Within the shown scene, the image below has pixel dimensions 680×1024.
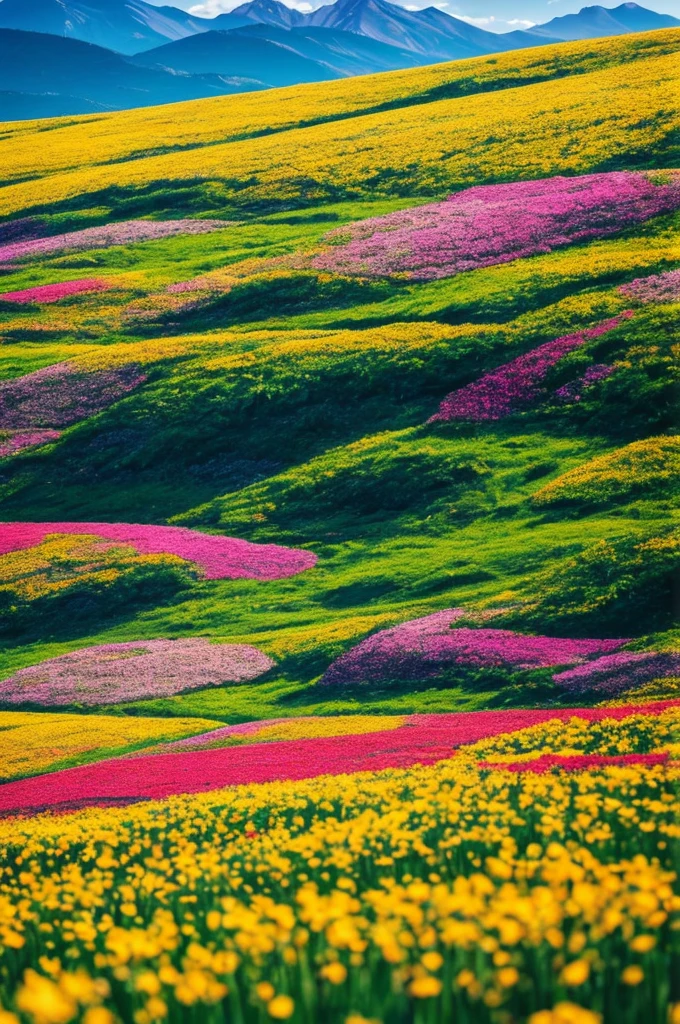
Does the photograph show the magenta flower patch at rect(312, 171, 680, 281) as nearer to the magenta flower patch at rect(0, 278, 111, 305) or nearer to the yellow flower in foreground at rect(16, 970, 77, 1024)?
the magenta flower patch at rect(0, 278, 111, 305)

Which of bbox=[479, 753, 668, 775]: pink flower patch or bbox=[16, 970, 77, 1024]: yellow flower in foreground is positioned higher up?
bbox=[16, 970, 77, 1024]: yellow flower in foreground

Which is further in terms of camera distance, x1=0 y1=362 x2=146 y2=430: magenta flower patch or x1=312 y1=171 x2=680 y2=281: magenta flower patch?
x1=312 y1=171 x2=680 y2=281: magenta flower patch


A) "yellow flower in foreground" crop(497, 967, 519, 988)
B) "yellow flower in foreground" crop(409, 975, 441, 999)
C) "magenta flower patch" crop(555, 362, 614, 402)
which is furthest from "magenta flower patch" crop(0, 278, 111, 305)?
"yellow flower in foreground" crop(409, 975, 441, 999)

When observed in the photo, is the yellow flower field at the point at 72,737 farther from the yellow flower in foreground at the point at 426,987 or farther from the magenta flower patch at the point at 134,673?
the yellow flower in foreground at the point at 426,987

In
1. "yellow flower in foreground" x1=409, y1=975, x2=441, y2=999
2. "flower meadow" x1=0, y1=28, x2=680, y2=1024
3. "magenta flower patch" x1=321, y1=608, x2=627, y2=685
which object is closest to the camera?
"yellow flower in foreground" x1=409, y1=975, x2=441, y2=999

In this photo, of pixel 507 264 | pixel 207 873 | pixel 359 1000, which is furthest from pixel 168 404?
pixel 359 1000

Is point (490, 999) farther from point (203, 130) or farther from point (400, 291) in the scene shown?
point (203, 130)

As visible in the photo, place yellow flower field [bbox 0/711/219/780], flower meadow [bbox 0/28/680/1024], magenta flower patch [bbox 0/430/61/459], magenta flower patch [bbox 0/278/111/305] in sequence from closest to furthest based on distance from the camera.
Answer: flower meadow [bbox 0/28/680/1024], yellow flower field [bbox 0/711/219/780], magenta flower patch [bbox 0/430/61/459], magenta flower patch [bbox 0/278/111/305]
